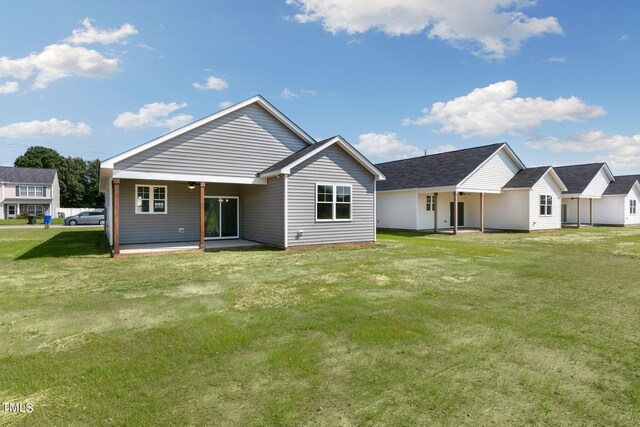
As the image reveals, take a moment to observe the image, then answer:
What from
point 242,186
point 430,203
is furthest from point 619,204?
point 242,186

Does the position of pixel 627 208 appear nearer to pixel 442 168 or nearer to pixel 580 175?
pixel 580 175

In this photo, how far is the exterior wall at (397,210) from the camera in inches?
947

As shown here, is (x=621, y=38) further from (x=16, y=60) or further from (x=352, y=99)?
(x=16, y=60)

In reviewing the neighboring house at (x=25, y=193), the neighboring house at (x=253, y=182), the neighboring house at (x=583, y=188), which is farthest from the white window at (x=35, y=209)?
the neighboring house at (x=583, y=188)

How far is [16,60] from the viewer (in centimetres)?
1955

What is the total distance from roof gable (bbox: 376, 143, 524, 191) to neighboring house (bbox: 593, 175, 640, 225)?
43.7ft

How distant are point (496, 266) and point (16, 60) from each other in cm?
2580

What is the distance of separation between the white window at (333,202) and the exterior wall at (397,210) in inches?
398

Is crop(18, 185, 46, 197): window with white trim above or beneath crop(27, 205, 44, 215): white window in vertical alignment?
above

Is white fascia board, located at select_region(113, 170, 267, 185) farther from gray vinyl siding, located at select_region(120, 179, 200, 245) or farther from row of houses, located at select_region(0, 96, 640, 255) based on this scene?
gray vinyl siding, located at select_region(120, 179, 200, 245)

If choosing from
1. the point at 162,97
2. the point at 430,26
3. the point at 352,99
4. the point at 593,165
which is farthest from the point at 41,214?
the point at 593,165

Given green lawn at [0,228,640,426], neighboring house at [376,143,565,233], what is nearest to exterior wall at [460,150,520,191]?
neighboring house at [376,143,565,233]

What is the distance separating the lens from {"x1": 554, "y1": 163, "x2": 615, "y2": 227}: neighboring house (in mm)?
29984

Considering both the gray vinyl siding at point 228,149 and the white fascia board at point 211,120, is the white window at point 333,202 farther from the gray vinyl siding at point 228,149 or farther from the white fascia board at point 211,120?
the white fascia board at point 211,120
